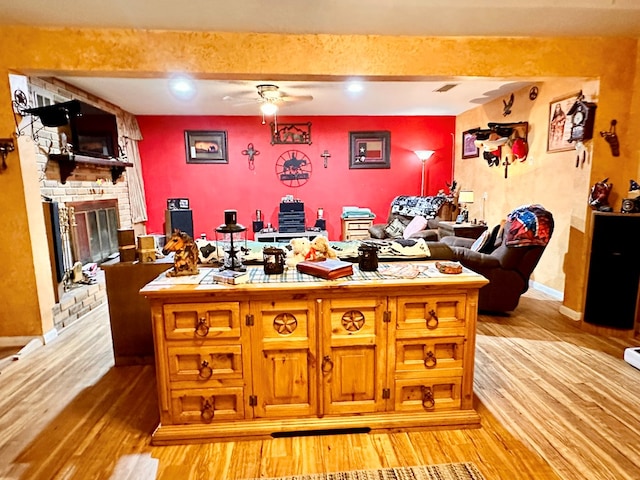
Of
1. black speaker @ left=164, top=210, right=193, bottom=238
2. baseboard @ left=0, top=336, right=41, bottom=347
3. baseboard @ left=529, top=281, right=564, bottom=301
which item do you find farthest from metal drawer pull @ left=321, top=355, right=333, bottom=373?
black speaker @ left=164, top=210, right=193, bottom=238

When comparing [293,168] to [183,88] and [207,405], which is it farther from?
[207,405]

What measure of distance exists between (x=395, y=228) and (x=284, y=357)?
4.17 m

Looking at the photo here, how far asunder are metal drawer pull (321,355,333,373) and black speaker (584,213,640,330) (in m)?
2.61

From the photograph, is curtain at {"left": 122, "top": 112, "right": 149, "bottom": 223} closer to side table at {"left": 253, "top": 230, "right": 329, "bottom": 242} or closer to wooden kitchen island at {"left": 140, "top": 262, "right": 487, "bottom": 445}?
side table at {"left": 253, "top": 230, "right": 329, "bottom": 242}

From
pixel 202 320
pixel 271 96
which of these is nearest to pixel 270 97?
pixel 271 96

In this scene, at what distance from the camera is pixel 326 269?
1.92 m

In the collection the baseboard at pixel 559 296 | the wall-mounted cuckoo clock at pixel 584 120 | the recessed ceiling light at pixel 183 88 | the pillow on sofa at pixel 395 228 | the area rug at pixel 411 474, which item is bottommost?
the area rug at pixel 411 474

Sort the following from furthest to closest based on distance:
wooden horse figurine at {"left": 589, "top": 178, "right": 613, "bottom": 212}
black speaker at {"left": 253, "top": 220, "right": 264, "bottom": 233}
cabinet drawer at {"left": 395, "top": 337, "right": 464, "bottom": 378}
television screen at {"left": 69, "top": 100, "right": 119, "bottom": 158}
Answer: black speaker at {"left": 253, "top": 220, "right": 264, "bottom": 233} < television screen at {"left": 69, "top": 100, "right": 119, "bottom": 158} < wooden horse figurine at {"left": 589, "top": 178, "right": 613, "bottom": 212} < cabinet drawer at {"left": 395, "top": 337, "right": 464, "bottom": 378}

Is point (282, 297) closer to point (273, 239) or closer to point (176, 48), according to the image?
point (176, 48)

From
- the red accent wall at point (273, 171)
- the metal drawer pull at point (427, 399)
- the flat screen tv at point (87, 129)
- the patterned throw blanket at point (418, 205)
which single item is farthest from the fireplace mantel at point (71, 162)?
the patterned throw blanket at point (418, 205)

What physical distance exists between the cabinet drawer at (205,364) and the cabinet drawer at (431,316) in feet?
2.75

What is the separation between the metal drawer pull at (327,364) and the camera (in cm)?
191

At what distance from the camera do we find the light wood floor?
1743 millimetres

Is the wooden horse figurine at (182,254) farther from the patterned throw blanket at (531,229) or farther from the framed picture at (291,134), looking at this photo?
the framed picture at (291,134)
